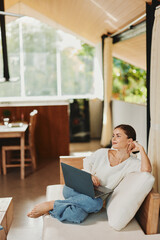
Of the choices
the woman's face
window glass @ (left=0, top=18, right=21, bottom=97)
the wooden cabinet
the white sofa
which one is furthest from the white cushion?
window glass @ (left=0, top=18, right=21, bottom=97)

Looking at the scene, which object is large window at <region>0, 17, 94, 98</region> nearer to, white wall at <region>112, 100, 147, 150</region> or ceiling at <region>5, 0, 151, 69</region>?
ceiling at <region>5, 0, 151, 69</region>

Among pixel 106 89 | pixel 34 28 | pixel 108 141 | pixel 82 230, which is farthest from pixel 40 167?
pixel 34 28

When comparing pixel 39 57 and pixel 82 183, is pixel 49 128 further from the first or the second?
pixel 39 57

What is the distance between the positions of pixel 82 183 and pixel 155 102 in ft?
4.71

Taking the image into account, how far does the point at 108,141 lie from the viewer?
6652 millimetres

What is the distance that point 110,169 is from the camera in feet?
8.02

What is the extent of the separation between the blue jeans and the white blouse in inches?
7.6

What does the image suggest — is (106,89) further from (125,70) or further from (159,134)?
(125,70)

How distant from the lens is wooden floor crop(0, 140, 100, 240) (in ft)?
9.78

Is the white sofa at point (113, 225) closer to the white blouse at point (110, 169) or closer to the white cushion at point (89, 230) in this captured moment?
the white cushion at point (89, 230)

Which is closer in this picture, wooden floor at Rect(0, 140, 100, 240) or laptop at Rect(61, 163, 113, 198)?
laptop at Rect(61, 163, 113, 198)

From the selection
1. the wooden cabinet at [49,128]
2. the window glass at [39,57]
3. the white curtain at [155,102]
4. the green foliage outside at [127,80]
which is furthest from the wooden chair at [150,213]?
the green foliage outside at [127,80]

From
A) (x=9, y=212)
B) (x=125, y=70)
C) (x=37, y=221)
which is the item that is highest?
(x=125, y=70)

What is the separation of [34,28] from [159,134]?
267 inches
